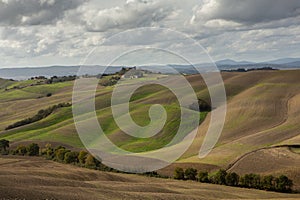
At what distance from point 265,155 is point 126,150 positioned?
895 inches

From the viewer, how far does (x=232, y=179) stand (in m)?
44.2

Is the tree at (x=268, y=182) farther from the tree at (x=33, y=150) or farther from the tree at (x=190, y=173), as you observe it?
the tree at (x=33, y=150)

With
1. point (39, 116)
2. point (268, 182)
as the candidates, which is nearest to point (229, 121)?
point (268, 182)

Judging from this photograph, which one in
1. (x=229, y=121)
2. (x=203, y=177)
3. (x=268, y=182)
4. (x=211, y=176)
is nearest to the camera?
(x=268, y=182)

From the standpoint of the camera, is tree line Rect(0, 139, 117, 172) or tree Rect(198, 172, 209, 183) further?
tree line Rect(0, 139, 117, 172)

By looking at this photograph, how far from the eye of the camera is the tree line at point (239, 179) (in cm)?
4138

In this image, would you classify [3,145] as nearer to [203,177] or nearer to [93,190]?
[203,177]

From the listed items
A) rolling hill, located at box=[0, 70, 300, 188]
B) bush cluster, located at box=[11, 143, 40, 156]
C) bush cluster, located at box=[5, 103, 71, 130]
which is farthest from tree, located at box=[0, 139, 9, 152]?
bush cluster, located at box=[5, 103, 71, 130]

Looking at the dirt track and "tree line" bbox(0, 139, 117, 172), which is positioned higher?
the dirt track

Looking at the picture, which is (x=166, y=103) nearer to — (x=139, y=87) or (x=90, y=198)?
(x=139, y=87)

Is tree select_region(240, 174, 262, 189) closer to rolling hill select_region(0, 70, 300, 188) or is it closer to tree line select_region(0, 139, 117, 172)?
rolling hill select_region(0, 70, 300, 188)

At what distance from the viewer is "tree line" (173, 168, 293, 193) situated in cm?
4138

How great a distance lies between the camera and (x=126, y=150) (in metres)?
63.8

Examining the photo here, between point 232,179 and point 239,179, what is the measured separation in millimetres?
791
